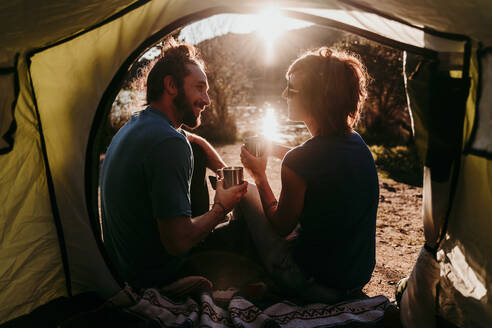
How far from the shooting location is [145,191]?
6.24 ft

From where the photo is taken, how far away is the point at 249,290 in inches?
93.8

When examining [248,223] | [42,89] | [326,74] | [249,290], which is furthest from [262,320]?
[42,89]

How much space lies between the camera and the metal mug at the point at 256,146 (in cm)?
238

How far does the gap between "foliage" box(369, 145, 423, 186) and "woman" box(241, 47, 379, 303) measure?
4.31 meters

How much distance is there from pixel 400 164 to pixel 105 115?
612 centimetres

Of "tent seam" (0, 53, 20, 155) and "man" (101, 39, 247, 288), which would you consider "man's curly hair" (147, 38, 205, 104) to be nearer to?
"man" (101, 39, 247, 288)

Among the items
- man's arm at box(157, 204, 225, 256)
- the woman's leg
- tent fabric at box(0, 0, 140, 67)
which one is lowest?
the woman's leg

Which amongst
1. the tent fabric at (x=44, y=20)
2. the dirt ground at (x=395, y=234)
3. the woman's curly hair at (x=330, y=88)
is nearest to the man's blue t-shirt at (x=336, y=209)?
the woman's curly hair at (x=330, y=88)

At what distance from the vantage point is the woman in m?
1.92

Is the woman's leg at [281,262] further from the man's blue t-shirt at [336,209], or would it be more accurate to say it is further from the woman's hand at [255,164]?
the woman's hand at [255,164]

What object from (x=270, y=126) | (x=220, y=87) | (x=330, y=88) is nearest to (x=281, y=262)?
(x=330, y=88)

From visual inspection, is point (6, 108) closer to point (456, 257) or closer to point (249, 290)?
point (249, 290)

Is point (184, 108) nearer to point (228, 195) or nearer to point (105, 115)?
point (105, 115)

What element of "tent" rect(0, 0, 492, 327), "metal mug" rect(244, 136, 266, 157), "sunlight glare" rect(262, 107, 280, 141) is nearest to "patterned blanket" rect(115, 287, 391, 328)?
"tent" rect(0, 0, 492, 327)
